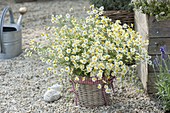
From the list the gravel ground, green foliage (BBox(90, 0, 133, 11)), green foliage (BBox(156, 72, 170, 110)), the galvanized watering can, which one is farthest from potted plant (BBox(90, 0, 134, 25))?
green foliage (BBox(156, 72, 170, 110))

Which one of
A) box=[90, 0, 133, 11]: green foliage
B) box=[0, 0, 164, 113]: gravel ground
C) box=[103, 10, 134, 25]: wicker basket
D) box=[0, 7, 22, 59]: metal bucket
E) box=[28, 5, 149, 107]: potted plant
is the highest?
box=[90, 0, 133, 11]: green foliage

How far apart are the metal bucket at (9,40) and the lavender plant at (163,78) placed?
181cm

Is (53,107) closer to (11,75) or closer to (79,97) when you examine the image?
(79,97)

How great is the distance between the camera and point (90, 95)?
2.52 metres

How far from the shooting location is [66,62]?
243 centimetres

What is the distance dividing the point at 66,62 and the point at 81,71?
0.41 feet

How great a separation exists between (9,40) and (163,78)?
1.96 meters

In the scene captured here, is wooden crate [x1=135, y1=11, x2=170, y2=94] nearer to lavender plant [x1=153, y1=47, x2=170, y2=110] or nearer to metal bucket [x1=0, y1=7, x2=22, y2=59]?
lavender plant [x1=153, y1=47, x2=170, y2=110]

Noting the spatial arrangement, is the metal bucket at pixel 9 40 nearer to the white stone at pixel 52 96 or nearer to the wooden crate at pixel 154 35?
the white stone at pixel 52 96

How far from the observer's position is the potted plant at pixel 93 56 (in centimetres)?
233

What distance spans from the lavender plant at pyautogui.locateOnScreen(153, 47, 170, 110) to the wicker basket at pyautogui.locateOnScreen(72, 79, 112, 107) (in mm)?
402

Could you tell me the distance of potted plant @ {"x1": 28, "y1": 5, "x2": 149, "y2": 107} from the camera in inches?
91.6

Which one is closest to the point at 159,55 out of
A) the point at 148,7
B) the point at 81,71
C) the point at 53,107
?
the point at 148,7

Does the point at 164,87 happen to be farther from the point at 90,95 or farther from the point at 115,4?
the point at 115,4
